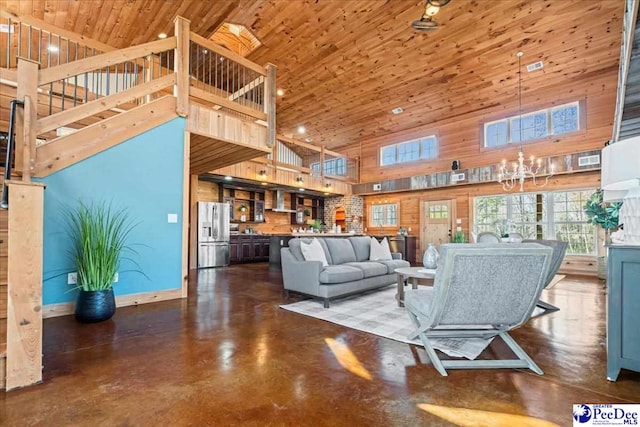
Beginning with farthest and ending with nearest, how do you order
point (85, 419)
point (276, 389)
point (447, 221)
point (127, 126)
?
point (447, 221) → point (127, 126) → point (276, 389) → point (85, 419)

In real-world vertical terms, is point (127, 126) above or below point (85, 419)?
above

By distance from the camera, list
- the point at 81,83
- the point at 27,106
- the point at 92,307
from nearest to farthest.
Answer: the point at 27,106 → the point at 92,307 → the point at 81,83

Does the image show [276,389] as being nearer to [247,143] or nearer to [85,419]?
[85,419]

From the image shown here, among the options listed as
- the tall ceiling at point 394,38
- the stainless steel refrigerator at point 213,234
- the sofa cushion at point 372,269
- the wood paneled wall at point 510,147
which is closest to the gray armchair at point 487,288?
the sofa cushion at point 372,269

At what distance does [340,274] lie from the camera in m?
4.00

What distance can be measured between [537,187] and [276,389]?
8359 millimetres

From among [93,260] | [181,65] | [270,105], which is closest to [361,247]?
[270,105]

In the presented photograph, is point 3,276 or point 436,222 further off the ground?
point 436,222

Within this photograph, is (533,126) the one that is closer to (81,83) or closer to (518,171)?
(518,171)

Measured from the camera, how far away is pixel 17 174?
2.98 metres

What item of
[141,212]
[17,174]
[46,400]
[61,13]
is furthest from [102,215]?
[61,13]

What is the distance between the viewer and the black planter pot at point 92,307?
3.08m

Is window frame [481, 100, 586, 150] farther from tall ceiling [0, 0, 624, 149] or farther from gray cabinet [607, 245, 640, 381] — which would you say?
gray cabinet [607, 245, 640, 381]

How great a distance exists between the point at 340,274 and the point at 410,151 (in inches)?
284
